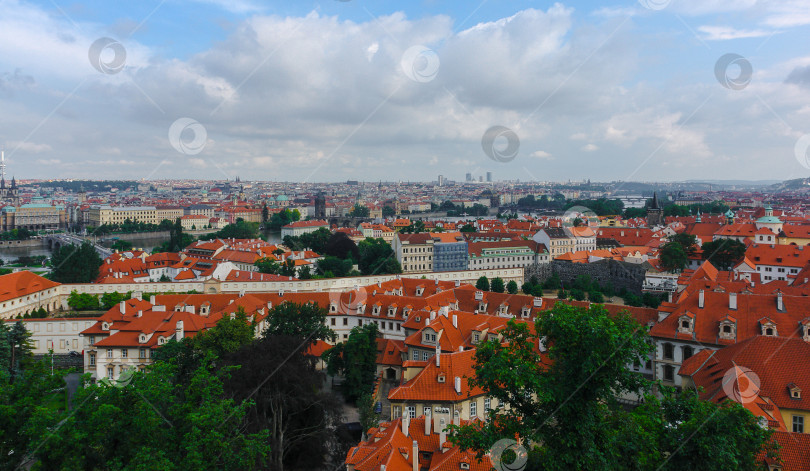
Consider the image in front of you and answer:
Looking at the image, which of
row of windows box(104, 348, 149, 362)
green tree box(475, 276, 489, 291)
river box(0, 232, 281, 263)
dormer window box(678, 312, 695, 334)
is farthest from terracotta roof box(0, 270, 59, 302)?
river box(0, 232, 281, 263)

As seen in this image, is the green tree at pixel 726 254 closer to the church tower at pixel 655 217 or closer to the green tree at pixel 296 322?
the green tree at pixel 296 322

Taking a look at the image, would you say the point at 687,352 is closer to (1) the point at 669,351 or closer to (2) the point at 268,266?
(1) the point at 669,351

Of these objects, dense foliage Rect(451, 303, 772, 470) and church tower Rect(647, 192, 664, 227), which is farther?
Answer: church tower Rect(647, 192, 664, 227)

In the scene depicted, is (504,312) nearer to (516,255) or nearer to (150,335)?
(150,335)

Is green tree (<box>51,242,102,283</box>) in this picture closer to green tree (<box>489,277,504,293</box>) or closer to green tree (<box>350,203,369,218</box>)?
green tree (<box>489,277,504,293</box>)

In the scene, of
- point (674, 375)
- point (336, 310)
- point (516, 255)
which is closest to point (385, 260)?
point (516, 255)

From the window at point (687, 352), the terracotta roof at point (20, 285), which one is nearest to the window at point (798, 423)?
the window at point (687, 352)

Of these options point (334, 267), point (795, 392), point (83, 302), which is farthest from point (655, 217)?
point (83, 302)
